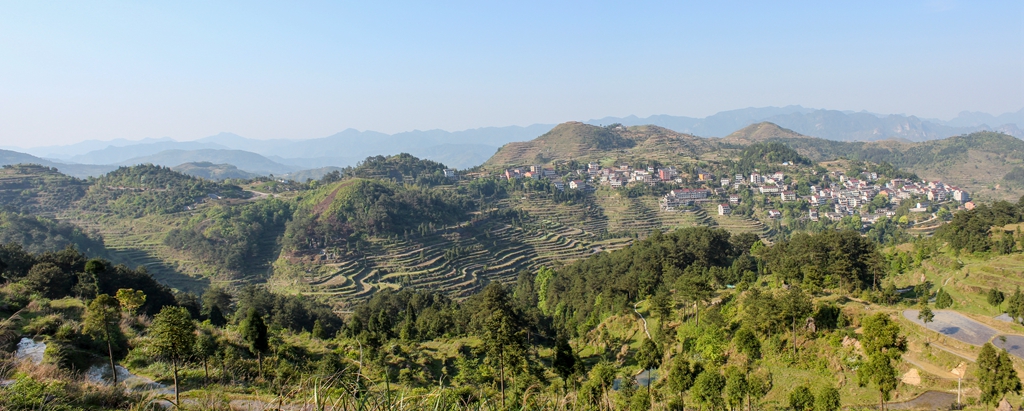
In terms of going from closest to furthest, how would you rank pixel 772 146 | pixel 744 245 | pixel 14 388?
pixel 14 388 → pixel 744 245 → pixel 772 146

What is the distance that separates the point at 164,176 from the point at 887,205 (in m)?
86.2

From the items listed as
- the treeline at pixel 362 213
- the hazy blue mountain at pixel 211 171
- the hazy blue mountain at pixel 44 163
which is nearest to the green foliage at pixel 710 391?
the treeline at pixel 362 213

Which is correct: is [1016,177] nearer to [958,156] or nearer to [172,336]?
[958,156]

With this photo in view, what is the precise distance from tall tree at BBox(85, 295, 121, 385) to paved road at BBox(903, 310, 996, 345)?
58.7ft

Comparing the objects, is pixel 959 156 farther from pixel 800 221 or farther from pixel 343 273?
pixel 343 273

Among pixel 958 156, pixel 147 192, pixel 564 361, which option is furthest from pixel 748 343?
pixel 958 156

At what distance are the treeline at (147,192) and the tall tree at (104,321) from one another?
46.9 meters

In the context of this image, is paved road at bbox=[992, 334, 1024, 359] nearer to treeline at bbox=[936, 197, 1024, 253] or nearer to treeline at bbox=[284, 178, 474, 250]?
treeline at bbox=[936, 197, 1024, 253]

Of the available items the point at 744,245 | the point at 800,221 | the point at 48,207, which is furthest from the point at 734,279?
the point at 48,207

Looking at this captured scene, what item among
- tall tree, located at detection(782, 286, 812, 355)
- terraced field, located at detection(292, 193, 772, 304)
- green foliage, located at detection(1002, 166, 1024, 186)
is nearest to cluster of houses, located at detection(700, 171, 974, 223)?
terraced field, located at detection(292, 193, 772, 304)

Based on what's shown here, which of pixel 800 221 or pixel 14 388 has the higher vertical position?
pixel 14 388

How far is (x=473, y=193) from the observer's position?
69.0m

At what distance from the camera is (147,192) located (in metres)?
53.7

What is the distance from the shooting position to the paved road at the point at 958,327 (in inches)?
495
